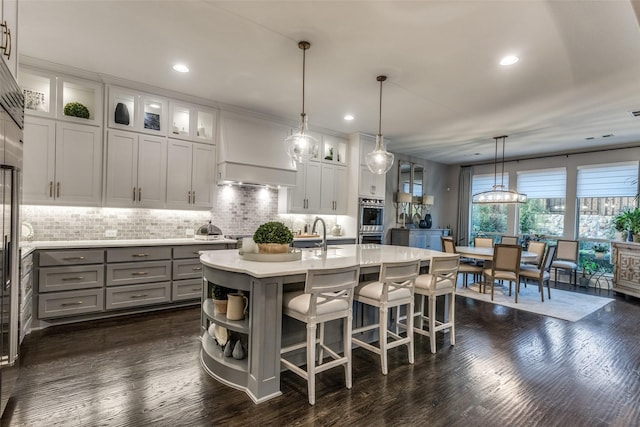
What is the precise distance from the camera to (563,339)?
143 inches

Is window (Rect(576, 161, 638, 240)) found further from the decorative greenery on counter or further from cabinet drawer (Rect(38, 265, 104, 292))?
cabinet drawer (Rect(38, 265, 104, 292))

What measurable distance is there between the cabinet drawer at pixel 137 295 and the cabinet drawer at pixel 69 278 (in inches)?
8.3

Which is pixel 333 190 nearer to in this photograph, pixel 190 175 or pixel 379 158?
pixel 379 158

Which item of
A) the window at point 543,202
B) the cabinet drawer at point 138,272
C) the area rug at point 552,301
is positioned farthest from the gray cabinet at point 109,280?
the window at point 543,202

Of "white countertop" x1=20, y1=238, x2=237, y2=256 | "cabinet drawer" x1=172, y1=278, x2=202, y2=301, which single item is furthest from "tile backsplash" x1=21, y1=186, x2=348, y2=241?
"cabinet drawer" x1=172, y1=278, x2=202, y2=301

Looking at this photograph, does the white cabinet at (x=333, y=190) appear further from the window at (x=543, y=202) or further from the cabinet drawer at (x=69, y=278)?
the window at (x=543, y=202)

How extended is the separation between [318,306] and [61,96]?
3914 mm

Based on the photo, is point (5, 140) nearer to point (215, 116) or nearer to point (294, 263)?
point (294, 263)

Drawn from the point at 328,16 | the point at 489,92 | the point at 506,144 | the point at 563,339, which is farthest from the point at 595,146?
the point at 328,16

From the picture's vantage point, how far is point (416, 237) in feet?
24.1

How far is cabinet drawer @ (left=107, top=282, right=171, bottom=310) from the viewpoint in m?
3.86

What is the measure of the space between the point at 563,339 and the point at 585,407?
5.15 ft

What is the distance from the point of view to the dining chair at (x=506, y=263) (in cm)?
514

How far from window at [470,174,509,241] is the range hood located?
569cm
